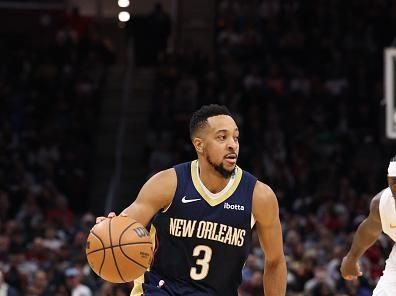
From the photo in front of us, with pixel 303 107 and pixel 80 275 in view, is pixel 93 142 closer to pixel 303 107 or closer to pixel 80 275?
pixel 303 107

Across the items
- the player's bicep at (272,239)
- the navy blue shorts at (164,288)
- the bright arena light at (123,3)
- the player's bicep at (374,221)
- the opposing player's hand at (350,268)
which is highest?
the bright arena light at (123,3)

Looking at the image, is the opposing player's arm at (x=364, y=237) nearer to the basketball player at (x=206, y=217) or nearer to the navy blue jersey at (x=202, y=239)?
the basketball player at (x=206, y=217)

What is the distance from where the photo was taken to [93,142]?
59.6 ft

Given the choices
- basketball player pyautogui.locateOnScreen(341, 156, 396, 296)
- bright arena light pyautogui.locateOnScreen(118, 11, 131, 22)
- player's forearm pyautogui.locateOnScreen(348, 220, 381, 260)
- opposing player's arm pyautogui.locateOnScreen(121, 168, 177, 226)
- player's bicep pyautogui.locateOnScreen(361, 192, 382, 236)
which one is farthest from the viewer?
bright arena light pyautogui.locateOnScreen(118, 11, 131, 22)

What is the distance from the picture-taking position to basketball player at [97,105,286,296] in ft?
19.1

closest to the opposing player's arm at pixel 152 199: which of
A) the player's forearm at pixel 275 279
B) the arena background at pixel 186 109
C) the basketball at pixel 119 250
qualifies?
the basketball at pixel 119 250

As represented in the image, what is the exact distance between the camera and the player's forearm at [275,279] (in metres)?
6.05

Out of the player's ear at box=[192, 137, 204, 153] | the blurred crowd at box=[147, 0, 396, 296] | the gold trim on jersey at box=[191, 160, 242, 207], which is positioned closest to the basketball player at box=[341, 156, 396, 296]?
the gold trim on jersey at box=[191, 160, 242, 207]

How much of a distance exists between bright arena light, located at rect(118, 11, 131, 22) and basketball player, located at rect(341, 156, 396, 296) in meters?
14.3

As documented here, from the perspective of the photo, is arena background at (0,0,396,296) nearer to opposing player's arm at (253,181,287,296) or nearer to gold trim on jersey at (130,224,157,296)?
opposing player's arm at (253,181,287,296)

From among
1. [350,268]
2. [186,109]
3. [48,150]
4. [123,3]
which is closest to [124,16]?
[123,3]

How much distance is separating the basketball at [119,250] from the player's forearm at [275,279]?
83 cm

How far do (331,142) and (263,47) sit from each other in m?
2.79

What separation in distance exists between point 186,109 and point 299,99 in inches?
79.4
